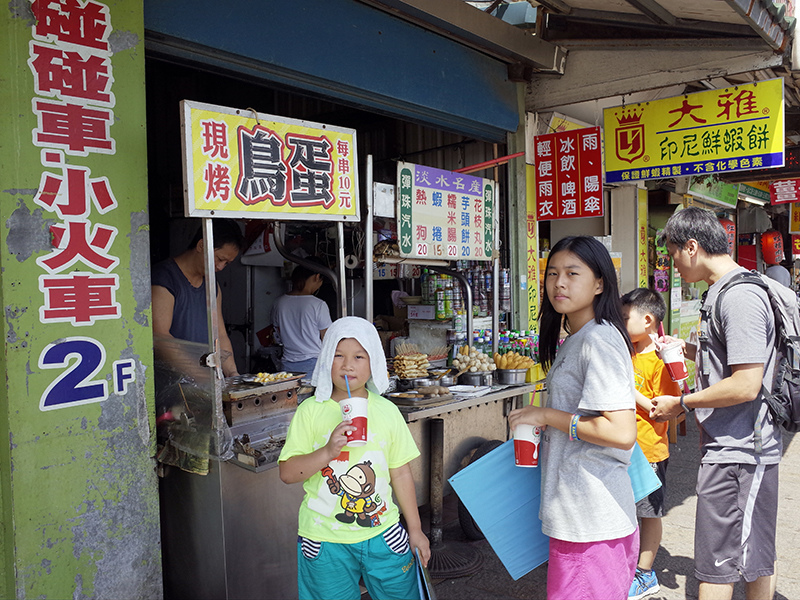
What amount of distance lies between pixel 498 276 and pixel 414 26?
2.26 meters

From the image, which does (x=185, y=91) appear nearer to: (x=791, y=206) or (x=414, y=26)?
(x=414, y=26)

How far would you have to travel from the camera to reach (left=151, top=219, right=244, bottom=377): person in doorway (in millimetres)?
3600

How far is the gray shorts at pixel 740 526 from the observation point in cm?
263

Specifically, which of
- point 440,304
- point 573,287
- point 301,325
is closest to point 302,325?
point 301,325

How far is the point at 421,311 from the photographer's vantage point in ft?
18.6

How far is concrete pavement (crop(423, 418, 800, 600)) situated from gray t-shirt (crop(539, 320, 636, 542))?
1.81 m

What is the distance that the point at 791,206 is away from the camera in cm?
1397

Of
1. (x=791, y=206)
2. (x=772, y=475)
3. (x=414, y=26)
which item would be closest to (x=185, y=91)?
(x=414, y=26)

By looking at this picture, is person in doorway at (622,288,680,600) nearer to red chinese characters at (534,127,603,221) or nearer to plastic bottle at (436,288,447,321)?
plastic bottle at (436,288,447,321)

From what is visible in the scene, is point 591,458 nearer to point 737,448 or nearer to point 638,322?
point 737,448

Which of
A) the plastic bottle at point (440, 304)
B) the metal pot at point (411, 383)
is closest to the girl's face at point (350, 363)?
the metal pot at point (411, 383)

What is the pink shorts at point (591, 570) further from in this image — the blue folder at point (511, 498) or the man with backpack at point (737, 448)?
the man with backpack at point (737, 448)

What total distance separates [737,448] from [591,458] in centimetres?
95

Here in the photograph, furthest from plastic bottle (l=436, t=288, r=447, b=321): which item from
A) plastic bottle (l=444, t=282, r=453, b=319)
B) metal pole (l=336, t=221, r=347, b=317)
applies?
metal pole (l=336, t=221, r=347, b=317)
